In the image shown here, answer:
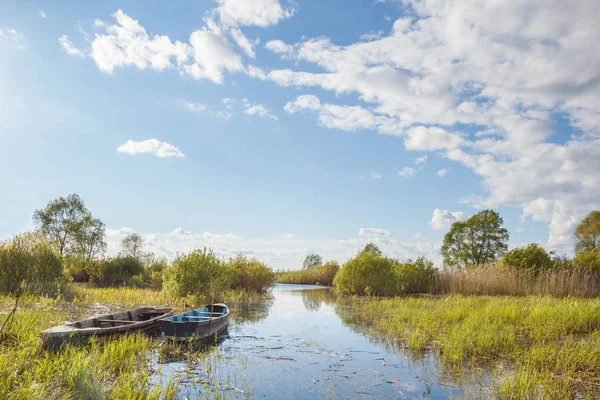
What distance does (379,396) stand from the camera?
29.8ft

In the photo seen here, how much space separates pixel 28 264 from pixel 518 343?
2321cm

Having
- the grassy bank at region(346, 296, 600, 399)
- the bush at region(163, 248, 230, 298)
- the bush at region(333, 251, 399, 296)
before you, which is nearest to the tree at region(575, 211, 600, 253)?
the bush at region(333, 251, 399, 296)

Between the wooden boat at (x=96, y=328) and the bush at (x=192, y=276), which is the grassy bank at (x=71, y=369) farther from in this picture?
the bush at (x=192, y=276)

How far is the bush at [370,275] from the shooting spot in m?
33.1

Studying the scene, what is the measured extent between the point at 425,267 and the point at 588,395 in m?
27.5

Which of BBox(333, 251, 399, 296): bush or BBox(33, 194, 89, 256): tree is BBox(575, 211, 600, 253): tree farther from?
BBox(33, 194, 89, 256): tree

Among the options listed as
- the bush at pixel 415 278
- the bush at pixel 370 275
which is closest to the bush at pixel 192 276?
the bush at pixel 370 275

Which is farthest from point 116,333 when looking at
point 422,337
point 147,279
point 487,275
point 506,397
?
point 147,279

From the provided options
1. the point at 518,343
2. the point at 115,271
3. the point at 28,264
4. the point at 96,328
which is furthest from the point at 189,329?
the point at 115,271

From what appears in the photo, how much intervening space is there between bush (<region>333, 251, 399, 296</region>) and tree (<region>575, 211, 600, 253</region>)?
3360 centimetres

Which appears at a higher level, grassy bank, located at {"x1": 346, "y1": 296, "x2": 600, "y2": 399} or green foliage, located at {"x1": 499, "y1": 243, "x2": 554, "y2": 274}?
green foliage, located at {"x1": 499, "y1": 243, "x2": 554, "y2": 274}

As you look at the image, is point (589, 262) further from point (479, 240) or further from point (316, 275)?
point (316, 275)

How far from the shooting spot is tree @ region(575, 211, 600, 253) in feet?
169

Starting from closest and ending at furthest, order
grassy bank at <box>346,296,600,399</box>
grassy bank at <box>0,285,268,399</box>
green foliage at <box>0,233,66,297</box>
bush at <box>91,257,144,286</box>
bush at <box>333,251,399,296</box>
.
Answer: grassy bank at <box>0,285,268,399</box>, grassy bank at <box>346,296,600,399</box>, green foliage at <box>0,233,66,297</box>, bush at <box>333,251,399,296</box>, bush at <box>91,257,144,286</box>
